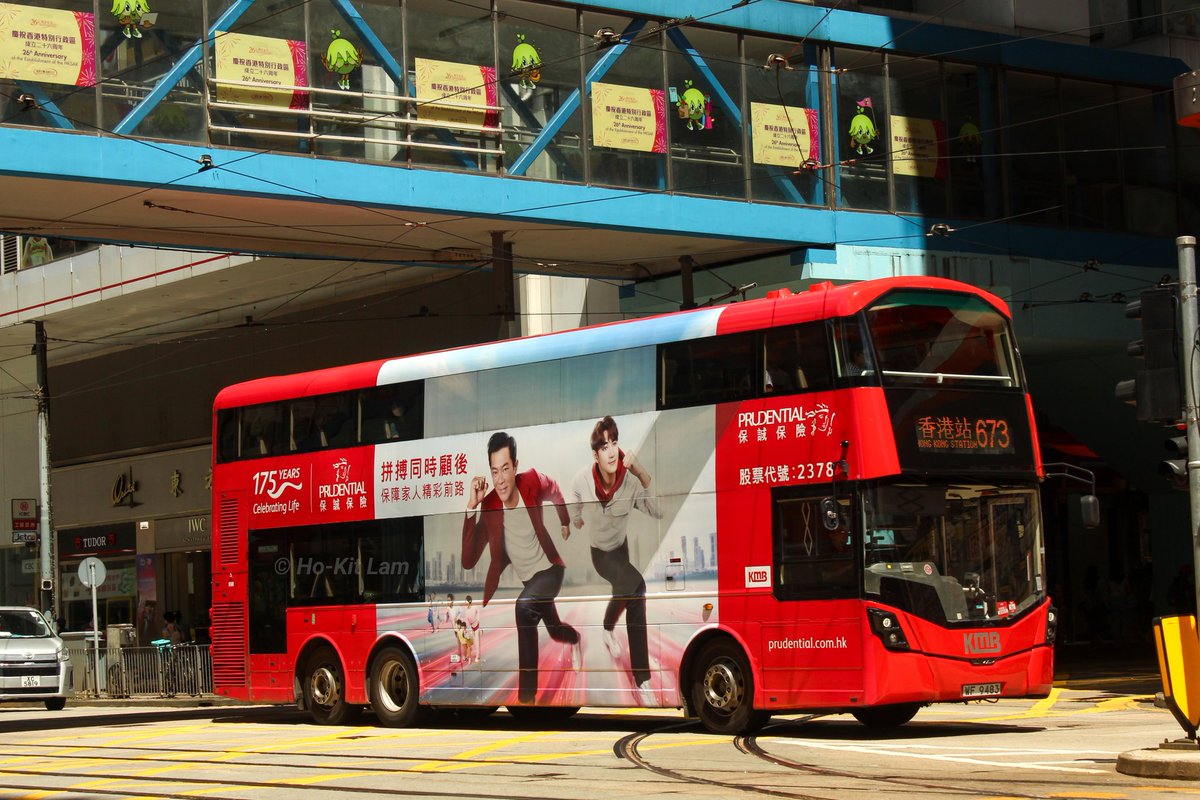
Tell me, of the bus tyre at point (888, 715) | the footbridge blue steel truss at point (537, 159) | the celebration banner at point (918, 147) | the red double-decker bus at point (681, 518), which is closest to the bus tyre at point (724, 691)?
the red double-decker bus at point (681, 518)

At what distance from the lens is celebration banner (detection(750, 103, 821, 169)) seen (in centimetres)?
2892

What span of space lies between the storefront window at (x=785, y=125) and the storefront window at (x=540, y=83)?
3.22 m

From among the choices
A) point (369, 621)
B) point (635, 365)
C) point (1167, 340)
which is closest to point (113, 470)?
point (369, 621)

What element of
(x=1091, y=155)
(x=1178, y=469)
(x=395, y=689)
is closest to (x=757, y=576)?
(x=1178, y=469)

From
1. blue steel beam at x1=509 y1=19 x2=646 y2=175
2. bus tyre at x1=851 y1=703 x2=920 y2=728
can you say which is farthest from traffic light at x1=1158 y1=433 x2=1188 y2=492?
blue steel beam at x1=509 y1=19 x2=646 y2=175

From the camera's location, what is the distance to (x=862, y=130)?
98.6ft

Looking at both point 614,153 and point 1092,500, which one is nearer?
point 1092,500

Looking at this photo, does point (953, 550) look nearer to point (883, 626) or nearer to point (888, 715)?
point (883, 626)

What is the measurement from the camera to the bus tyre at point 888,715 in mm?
17109

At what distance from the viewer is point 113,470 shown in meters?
44.6

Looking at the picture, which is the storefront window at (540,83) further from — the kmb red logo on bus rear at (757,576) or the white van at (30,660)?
the kmb red logo on bus rear at (757,576)

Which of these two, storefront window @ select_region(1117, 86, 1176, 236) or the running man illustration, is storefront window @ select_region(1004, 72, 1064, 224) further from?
the running man illustration

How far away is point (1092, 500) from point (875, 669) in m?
2.47

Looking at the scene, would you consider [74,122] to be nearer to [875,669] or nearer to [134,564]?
[875,669]
